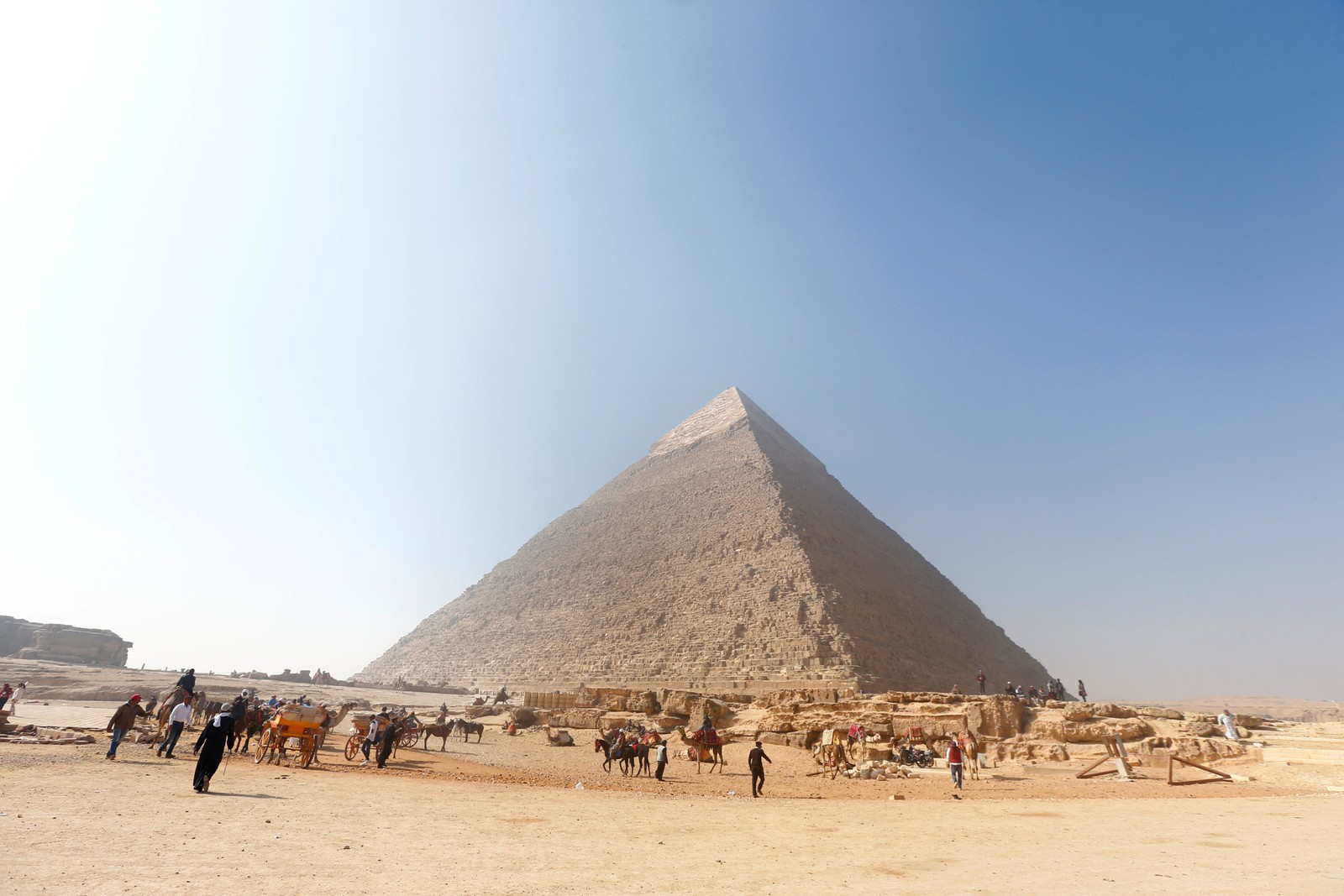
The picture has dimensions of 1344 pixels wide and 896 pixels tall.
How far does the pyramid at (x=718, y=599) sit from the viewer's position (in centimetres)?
2811

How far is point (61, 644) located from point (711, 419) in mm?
45887

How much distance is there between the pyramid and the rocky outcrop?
17.6 metres

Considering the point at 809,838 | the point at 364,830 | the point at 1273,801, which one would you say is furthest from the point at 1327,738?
the point at 364,830

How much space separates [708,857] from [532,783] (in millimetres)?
5616

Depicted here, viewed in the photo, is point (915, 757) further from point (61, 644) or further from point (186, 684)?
point (61, 644)

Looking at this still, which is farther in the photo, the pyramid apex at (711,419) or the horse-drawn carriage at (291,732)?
the pyramid apex at (711,419)

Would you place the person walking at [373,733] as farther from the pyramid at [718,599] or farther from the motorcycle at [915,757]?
the pyramid at [718,599]

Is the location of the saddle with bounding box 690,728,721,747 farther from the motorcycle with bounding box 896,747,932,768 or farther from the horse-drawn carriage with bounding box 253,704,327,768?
the horse-drawn carriage with bounding box 253,704,327,768

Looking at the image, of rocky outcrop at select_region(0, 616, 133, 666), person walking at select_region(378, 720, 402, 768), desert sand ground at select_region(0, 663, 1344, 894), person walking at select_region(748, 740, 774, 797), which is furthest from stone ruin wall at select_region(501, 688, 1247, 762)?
rocky outcrop at select_region(0, 616, 133, 666)

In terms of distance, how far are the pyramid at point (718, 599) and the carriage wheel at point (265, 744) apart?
18.7m

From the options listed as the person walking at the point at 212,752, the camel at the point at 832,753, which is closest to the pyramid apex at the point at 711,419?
the camel at the point at 832,753

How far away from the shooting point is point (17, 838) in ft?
12.5

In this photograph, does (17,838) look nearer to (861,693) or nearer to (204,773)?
(204,773)

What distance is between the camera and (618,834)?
17.1ft
